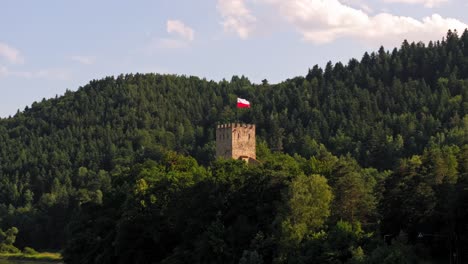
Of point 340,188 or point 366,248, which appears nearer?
point 366,248

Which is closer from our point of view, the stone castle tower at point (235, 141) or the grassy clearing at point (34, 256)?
the stone castle tower at point (235, 141)

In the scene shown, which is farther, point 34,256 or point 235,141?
point 34,256

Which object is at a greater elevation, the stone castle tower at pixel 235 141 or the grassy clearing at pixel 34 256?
the stone castle tower at pixel 235 141

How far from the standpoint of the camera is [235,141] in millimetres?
91250

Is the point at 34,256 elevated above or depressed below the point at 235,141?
below

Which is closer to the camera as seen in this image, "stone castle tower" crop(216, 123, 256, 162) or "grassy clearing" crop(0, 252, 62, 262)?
"stone castle tower" crop(216, 123, 256, 162)

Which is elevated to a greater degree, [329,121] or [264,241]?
[329,121]

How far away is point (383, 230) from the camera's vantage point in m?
70.4

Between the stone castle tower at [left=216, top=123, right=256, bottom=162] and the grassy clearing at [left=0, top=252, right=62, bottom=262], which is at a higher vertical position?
the stone castle tower at [left=216, top=123, right=256, bottom=162]

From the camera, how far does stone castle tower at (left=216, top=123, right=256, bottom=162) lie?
299 feet

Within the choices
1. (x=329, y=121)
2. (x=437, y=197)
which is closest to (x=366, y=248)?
(x=437, y=197)

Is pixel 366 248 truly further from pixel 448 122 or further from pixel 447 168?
pixel 448 122

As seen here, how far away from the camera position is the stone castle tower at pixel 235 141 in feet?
299

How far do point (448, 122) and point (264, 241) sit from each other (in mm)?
112292
